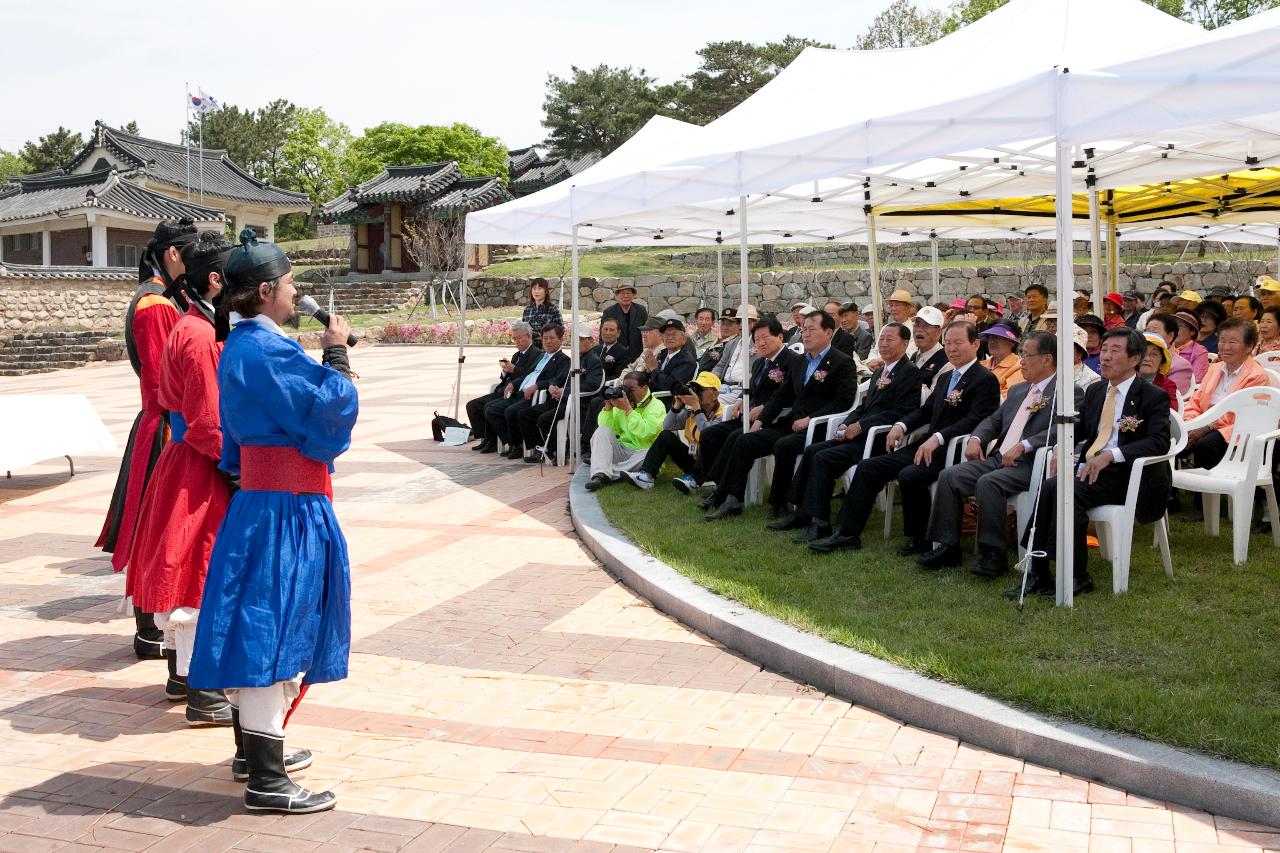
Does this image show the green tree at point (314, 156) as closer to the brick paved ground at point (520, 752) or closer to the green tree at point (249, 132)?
the green tree at point (249, 132)

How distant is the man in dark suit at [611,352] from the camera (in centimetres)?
1127

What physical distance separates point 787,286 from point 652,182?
29783 millimetres

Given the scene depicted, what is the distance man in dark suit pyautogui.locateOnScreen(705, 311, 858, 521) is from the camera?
7.76m

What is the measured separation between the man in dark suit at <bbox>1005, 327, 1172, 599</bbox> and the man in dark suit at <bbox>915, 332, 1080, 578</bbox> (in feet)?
0.83

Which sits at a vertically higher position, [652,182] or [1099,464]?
[652,182]

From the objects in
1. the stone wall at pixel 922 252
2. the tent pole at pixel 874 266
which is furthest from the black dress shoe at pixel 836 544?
the stone wall at pixel 922 252

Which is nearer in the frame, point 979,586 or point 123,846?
point 123,846

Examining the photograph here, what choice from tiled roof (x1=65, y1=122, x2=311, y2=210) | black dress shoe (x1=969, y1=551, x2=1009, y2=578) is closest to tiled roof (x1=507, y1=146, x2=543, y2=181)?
tiled roof (x1=65, y1=122, x2=311, y2=210)

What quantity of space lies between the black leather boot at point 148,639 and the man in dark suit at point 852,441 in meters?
3.64

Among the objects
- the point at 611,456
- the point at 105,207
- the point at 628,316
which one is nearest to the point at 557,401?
the point at 628,316

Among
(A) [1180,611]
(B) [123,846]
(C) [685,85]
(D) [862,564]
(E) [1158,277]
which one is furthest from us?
(C) [685,85]

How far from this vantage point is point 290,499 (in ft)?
11.9

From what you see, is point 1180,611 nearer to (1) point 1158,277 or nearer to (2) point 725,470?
(2) point 725,470

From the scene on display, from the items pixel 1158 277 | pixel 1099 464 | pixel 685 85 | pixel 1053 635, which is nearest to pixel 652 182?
pixel 1099 464
